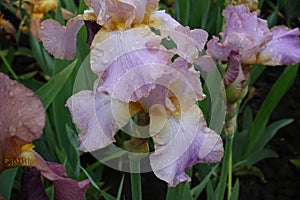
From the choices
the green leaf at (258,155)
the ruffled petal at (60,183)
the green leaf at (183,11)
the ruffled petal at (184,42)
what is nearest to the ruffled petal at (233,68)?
the ruffled petal at (184,42)

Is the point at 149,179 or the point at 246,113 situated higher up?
the point at 246,113

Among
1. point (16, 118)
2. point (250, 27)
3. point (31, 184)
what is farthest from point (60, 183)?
point (250, 27)

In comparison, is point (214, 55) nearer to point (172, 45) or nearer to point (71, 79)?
point (172, 45)

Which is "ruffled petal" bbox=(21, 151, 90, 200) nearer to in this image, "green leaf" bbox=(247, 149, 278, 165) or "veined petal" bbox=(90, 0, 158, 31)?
"veined petal" bbox=(90, 0, 158, 31)

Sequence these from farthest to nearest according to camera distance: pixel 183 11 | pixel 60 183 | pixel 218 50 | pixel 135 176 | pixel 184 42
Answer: pixel 183 11 → pixel 218 50 → pixel 135 176 → pixel 184 42 → pixel 60 183

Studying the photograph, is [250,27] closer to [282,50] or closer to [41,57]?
[282,50]

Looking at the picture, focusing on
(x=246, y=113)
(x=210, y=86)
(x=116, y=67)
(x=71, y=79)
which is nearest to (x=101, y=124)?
(x=116, y=67)

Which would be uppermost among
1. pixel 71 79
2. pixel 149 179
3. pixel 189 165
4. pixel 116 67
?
pixel 116 67
